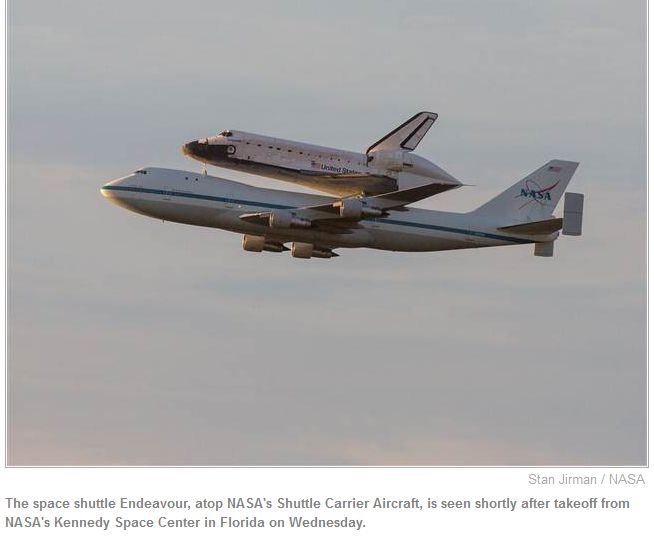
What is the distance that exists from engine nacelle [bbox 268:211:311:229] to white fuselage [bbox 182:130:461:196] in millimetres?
1910

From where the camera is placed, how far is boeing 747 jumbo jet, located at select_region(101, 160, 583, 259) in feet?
295

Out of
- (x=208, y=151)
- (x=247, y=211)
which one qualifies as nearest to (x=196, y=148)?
(x=208, y=151)

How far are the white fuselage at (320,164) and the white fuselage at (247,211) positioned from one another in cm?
156

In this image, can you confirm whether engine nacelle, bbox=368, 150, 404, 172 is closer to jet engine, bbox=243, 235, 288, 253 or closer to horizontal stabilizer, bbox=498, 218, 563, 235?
jet engine, bbox=243, 235, 288, 253

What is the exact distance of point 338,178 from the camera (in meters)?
90.0

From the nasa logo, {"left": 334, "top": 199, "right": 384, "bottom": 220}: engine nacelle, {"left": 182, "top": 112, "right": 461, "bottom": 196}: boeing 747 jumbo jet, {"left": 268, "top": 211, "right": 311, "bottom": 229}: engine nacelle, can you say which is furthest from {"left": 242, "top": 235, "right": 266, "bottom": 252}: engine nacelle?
the nasa logo

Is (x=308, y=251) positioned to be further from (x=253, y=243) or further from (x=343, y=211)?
(x=343, y=211)

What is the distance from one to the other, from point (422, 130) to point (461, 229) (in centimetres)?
621

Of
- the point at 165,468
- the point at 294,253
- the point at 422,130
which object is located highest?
the point at 422,130

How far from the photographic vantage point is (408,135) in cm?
9225

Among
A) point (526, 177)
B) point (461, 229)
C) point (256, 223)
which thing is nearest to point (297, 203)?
point (256, 223)

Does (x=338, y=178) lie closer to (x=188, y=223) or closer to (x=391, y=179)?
(x=391, y=179)

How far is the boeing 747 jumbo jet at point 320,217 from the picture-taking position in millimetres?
89963

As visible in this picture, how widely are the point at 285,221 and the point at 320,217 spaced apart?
2102 mm
